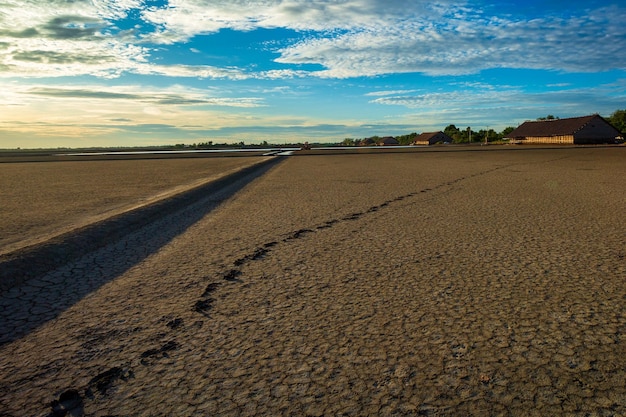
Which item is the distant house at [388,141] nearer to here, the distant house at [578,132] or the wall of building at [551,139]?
the wall of building at [551,139]

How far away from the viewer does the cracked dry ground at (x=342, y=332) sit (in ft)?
6.56

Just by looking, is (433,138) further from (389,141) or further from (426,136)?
(389,141)

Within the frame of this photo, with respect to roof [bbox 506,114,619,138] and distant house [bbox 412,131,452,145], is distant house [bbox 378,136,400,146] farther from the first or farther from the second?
roof [bbox 506,114,619,138]

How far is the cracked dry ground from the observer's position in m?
2.00

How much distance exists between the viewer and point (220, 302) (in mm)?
3205

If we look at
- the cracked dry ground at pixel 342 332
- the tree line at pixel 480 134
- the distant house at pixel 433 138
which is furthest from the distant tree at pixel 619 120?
the cracked dry ground at pixel 342 332

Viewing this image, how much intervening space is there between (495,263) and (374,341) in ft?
6.94

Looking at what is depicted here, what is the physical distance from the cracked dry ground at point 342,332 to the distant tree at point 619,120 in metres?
89.0

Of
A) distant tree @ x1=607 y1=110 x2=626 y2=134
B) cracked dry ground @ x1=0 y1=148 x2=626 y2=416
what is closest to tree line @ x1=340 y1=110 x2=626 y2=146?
distant tree @ x1=607 y1=110 x2=626 y2=134

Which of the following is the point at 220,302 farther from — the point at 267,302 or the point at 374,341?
the point at 374,341

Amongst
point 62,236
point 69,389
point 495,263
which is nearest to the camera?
point 69,389

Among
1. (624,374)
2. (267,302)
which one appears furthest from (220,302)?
(624,374)

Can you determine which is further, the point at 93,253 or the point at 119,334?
the point at 93,253

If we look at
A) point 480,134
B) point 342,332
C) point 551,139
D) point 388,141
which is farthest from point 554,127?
point 342,332
